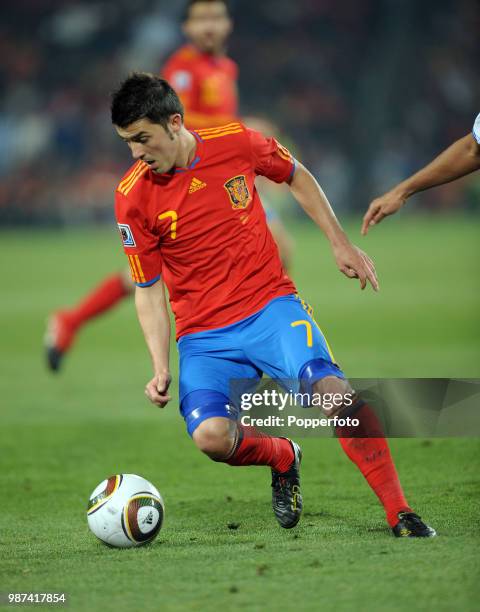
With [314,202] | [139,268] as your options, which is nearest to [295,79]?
[314,202]

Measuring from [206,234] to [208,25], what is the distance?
3648mm

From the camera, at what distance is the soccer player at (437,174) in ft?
15.8

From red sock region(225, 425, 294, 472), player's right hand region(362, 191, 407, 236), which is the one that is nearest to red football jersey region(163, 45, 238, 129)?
player's right hand region(362, 191, 407, 236)

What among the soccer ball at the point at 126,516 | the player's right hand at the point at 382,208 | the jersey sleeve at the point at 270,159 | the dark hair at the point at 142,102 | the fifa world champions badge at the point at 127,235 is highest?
the dark hair at the point at 142,102

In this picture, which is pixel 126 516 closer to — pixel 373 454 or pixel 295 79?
pixel 373 454

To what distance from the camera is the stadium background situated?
3.96m

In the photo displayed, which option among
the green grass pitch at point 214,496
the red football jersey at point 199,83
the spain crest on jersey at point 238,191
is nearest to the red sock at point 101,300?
the green grass pitch at point 214,496

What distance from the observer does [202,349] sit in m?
4.79

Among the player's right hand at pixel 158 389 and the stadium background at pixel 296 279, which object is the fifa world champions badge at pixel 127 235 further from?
the stadium background at pixel 296 279

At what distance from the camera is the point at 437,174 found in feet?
15.9

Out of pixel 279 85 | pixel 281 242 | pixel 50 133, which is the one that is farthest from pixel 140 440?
pixel 279 85

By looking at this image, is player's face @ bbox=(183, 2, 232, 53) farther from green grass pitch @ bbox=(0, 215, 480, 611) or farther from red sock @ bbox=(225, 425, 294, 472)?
red sock @ bbox=(225, 425, 294, 472)

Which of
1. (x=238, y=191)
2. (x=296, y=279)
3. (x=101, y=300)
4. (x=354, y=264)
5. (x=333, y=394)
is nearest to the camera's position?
(x=333, y=394)

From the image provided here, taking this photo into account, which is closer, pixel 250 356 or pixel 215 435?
pixel 215 435
